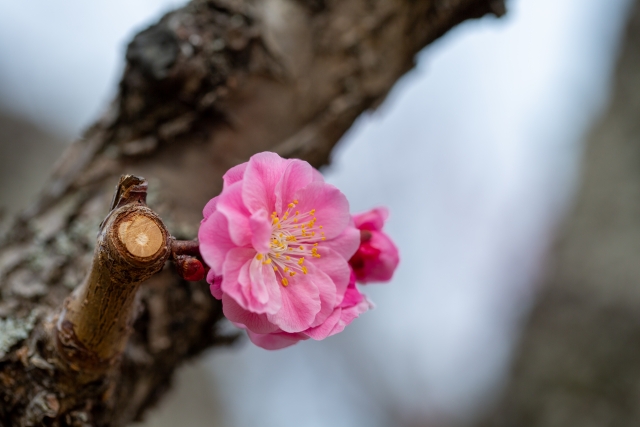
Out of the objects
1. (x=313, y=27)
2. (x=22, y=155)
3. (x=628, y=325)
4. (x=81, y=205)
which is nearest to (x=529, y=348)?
(x=628, y=325)

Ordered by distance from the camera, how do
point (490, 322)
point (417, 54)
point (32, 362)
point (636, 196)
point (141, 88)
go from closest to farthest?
point (32, 362) → point (141, 88) → point (417, 54) → point (636, 196) → point (490, 322)

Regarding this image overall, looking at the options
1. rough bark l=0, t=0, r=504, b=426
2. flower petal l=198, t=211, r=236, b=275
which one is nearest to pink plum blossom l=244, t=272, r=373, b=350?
flower petal l=198, t=211, r=236, b=275

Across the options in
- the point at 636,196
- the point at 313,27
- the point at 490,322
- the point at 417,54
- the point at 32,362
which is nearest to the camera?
the point at 32,362

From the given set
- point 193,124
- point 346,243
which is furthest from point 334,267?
point 193,124

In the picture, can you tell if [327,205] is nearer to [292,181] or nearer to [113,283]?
[292,181]

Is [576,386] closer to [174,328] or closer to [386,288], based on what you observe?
[386,288]

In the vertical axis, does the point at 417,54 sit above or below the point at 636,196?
above

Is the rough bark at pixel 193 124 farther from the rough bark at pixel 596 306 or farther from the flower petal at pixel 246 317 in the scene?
the rough bark at pixel 596 306
